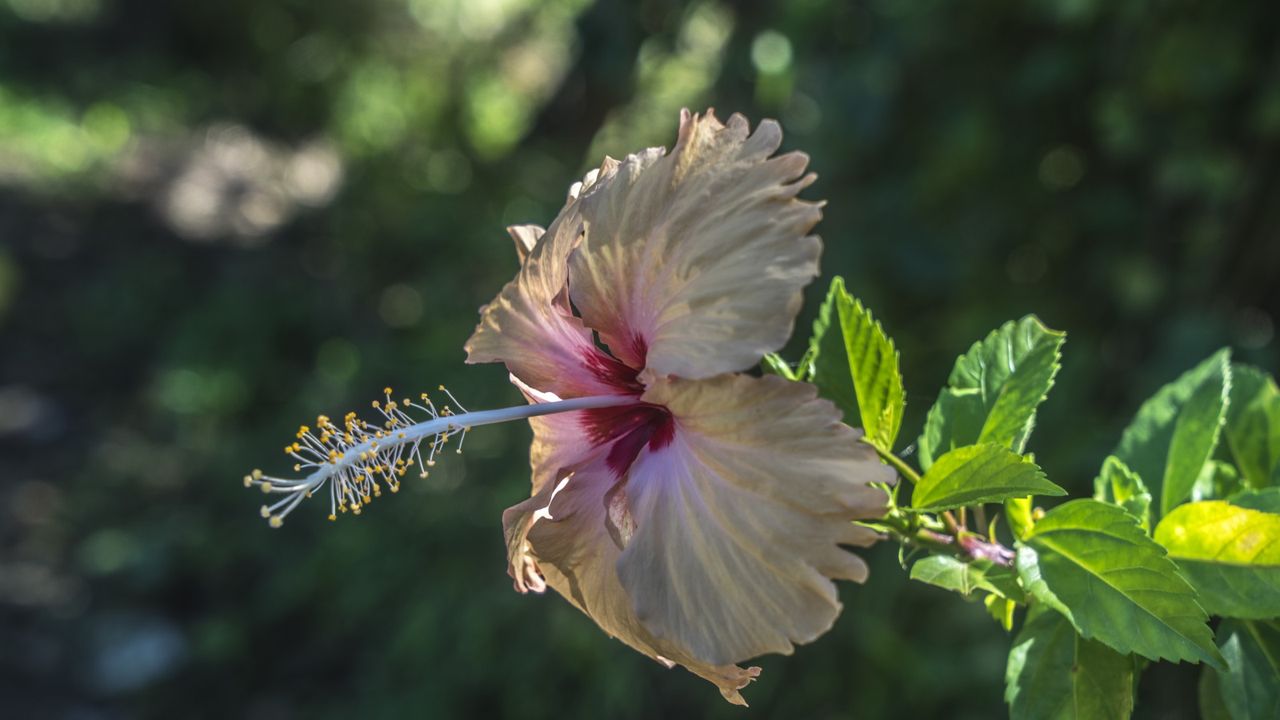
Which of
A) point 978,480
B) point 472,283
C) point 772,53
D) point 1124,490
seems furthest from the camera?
point 472,283

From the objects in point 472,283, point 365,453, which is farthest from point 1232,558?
point 472,283

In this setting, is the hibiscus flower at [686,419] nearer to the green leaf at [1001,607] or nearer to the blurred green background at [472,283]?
the green leaf at [1001,607]

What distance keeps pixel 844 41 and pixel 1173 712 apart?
1.49m

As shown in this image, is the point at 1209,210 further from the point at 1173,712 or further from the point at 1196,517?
the point at 1196,517

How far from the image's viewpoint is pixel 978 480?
594 mm

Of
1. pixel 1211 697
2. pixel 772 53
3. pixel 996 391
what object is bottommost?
pixel 1211 697

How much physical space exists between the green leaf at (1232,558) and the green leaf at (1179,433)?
0.28 feet

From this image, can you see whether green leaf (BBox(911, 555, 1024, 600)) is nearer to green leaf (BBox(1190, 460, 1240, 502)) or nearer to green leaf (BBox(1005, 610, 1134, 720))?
green leaf (BBox(1005, 610, 1134, 720))

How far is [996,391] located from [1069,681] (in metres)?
0.19

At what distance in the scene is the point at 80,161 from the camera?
20.6ft

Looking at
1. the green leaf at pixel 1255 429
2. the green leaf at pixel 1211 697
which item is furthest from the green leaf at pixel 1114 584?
the green leaf at pixel 1255 429

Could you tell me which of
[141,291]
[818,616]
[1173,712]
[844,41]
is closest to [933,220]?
A: [844,41]

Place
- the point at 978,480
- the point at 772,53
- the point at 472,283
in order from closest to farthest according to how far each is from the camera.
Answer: the point at 978,480 → the point at 772,53 → the point at 472,283

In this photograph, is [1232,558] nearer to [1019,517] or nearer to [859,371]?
[1019,517]
